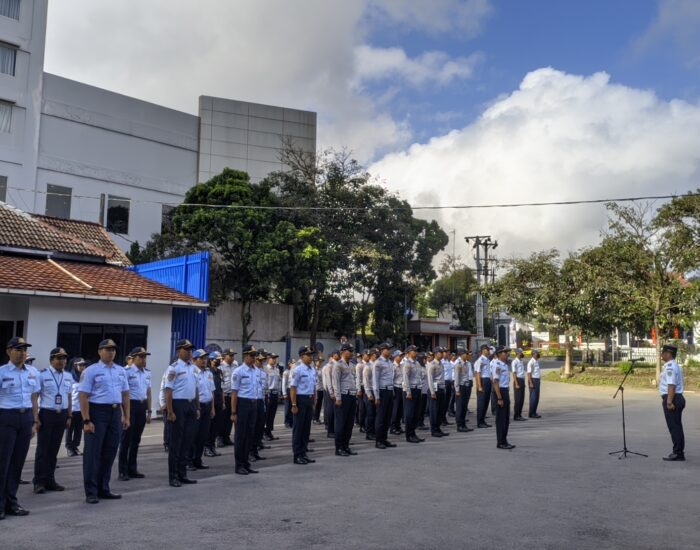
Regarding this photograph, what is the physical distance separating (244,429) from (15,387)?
3215 millimetres

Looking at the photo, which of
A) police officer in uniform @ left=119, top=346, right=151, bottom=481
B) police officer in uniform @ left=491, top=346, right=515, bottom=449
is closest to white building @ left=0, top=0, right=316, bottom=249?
police officer in uniform @ left=119, top=346, right=151, bottom=481

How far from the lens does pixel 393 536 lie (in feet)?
19.1

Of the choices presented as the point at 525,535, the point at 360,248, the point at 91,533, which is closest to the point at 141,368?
the point at 91,533

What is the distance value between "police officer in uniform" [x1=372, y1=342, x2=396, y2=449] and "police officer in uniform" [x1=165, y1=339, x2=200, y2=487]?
12.9 feet

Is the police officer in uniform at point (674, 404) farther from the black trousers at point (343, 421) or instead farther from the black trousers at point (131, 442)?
the black trousers at point (131, 442)

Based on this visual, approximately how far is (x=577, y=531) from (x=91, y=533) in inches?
177

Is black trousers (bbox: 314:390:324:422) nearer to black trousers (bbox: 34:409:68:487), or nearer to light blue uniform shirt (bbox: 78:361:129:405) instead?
black trousers (bbox: 34:409:68:487)

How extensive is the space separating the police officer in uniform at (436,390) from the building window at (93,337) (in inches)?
309

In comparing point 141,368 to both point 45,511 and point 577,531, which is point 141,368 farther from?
point 577,531

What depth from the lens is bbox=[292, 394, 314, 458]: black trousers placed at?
993cm

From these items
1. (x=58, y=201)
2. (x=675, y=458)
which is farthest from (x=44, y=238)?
(x=675, y=458)

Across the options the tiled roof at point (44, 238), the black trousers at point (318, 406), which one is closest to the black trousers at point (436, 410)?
the black trousers at point (318, 406)

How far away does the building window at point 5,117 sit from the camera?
89.5 feet

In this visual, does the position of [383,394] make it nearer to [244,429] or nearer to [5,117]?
[244,429]
